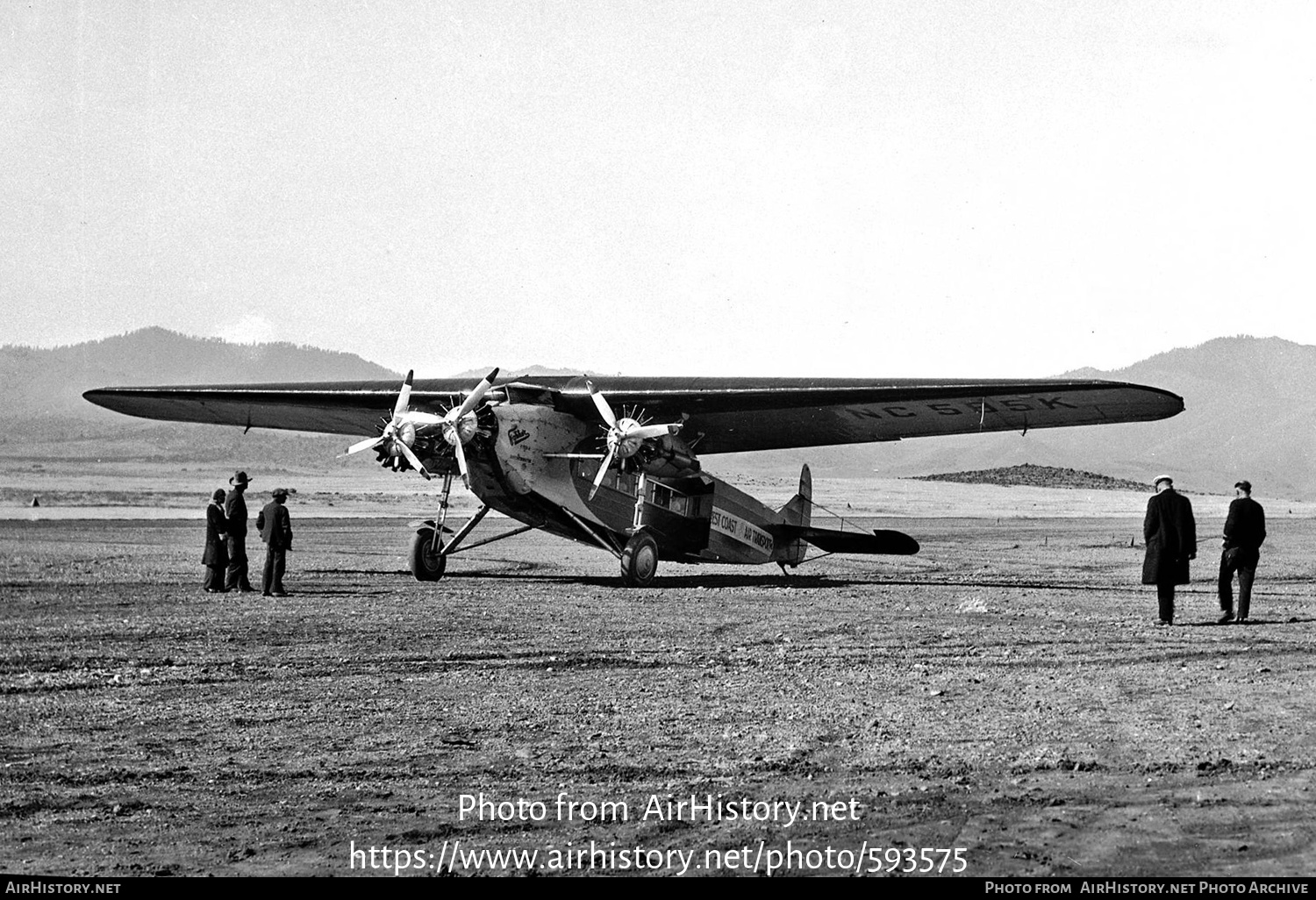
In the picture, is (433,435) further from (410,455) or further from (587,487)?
(587,487)

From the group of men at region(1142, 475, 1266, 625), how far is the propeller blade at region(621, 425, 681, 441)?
798 cm

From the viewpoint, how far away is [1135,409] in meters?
19.7

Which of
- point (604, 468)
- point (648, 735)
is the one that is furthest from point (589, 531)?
point (648, 735)

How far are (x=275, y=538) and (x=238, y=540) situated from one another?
1.07 meters

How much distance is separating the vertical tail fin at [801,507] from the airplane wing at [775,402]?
3.61 ft

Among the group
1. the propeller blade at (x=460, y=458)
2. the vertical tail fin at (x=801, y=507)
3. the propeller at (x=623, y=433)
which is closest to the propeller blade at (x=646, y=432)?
the propeller at (x=623, y=433)

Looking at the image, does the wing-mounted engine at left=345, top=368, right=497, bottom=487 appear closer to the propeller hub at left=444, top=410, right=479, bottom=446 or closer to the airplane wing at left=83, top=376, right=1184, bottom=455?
the propeller hub at left=444, top=410, right=479, bottom=446

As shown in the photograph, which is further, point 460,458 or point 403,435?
Result: point 403,435

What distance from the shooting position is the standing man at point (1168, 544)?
594 inches

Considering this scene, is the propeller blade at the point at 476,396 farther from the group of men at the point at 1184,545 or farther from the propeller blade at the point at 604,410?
the group of men at the point at 1184,545

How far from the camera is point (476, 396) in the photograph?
20172 millimetres

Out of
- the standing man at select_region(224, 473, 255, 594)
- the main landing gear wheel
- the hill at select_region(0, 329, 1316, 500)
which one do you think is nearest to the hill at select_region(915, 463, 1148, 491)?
the hill at select_region(0, 329, 1316, 500)

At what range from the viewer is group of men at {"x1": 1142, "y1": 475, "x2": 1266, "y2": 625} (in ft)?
49.6

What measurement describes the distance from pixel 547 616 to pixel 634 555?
5.08 metres
